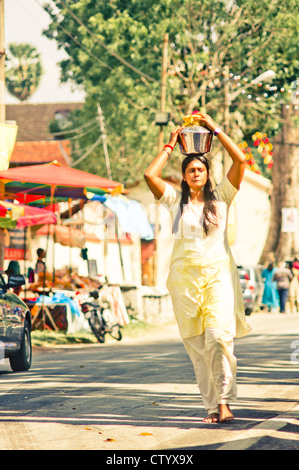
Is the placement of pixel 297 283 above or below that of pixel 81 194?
below

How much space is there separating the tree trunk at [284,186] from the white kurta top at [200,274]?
30.2 meters

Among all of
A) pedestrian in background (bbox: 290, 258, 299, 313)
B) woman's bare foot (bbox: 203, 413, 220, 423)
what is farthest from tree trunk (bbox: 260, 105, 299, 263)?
woman's bare foot (bbox: 203, 413, 220, 423)

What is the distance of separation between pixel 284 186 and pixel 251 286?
9.84 metres

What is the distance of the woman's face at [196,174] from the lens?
23.6 ft

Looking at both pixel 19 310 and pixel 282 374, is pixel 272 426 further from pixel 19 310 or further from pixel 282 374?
pixel 19 310

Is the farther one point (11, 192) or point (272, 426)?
point (11, 192)

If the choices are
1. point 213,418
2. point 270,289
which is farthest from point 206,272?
point 270,289

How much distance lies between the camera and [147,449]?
20.2 feet

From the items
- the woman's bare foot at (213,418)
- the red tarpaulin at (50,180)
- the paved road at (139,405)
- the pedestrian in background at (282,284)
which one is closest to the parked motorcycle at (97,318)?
the red tarpaulin at (50,180)

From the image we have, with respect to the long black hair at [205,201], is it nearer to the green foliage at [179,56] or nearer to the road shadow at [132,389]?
the road shadow at [132,389]

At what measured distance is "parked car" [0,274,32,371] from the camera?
11172 millimetres

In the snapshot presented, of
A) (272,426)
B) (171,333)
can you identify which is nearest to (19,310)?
(272,426)

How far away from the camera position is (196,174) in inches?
285

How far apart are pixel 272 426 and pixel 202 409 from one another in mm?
1276
